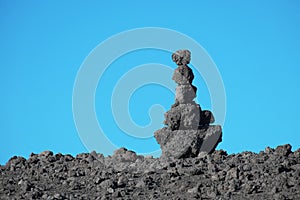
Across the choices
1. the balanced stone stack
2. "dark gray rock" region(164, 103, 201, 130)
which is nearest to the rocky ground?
the balanced stone stack

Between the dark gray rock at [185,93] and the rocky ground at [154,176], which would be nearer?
the rocky ground at [154,176]

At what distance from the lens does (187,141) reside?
31.0 metres

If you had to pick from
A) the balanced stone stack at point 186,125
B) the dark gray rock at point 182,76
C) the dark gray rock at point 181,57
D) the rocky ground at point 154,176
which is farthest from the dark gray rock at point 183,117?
the dark gray rock at point 181,57

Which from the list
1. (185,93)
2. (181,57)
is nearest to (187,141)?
(185,93)

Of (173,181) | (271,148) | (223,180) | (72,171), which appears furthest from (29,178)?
(271,148)

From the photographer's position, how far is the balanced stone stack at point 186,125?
102 ft

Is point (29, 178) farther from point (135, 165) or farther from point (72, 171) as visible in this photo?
point (135, 165)

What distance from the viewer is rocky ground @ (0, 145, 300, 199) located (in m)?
24.8

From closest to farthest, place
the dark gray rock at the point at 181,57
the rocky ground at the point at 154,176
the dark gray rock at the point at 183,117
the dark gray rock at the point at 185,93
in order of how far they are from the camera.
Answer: the rocky ground at the point at 154,176, the dark gray rock at the point at 183,117, the dark gray rock at the point at 185,93, the dark gray rock at the point at 181,57

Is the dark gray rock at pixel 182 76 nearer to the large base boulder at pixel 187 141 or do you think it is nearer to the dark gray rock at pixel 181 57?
the dark gray rock at pixel 181 57

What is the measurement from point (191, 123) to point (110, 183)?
6.58 meters

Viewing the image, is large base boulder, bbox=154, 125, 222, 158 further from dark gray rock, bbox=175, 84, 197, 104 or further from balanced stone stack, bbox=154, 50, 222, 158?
dark gray rock, bbox=175, 84, 197, 104

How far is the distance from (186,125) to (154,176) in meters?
4.75

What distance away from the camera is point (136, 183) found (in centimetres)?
2639
